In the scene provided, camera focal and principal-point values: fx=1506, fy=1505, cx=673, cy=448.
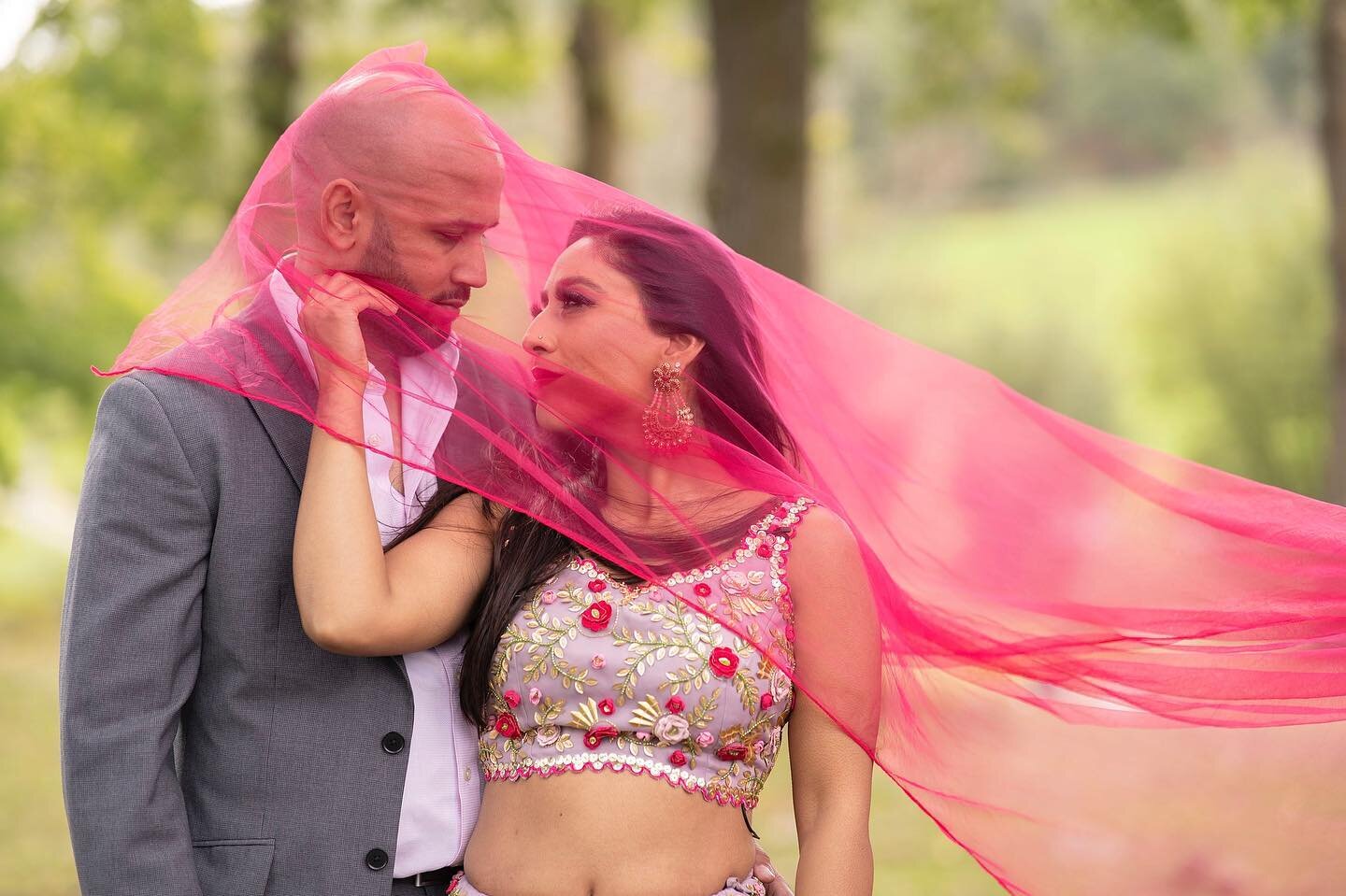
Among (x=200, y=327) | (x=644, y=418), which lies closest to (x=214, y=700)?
(x=200, y=327)

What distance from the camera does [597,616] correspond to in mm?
2672

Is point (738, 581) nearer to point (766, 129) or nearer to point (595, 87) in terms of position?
point (766, 129)

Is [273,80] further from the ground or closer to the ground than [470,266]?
closer to the ground

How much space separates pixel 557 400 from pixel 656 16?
15.3m

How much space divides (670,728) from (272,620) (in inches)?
28.6

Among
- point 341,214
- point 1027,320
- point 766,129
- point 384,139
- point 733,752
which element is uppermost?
point 384,139

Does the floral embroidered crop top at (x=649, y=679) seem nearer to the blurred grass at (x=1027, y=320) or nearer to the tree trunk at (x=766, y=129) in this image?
the blurred grass at (x=1027, y=320)

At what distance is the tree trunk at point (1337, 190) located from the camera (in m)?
8.48

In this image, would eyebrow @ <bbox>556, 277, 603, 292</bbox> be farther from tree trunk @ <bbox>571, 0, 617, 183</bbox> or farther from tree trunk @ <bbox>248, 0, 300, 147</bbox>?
tree trunk @ <bbox>571, 0, 617, 183</bbox>

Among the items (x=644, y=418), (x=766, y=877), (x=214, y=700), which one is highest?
(x=644, y=418)

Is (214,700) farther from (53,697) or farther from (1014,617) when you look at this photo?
(53,697)

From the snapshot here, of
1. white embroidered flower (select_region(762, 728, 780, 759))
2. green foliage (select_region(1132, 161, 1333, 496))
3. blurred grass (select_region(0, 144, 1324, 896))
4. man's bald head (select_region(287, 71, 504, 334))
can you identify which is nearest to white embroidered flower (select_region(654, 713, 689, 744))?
white embroidered flower (select_region(762, 728, 780, 759))

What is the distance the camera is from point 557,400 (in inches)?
111

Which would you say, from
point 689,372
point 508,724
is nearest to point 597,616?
point 508,724
